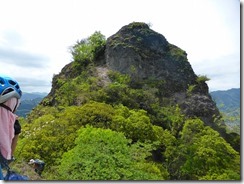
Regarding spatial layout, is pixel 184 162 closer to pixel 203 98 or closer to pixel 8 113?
pixel 203 98

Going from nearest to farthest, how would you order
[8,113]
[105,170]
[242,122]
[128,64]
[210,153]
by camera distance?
[8,113]
[242,122]
[105,170]
[210,153]
[128,64]

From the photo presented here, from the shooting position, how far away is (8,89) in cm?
92

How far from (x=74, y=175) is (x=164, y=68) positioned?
658 centimetres

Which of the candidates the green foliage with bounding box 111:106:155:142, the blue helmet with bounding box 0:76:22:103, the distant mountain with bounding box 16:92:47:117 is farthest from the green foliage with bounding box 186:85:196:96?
the blue helmet with bounding box 0:76:22:103

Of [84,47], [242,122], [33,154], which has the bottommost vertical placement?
[33,154]

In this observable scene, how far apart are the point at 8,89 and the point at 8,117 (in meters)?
0.08

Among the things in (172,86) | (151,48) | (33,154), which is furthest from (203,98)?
(33,154)

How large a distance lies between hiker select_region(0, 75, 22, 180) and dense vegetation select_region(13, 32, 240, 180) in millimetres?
1478

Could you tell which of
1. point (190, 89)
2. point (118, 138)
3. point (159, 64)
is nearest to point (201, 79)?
point (190, 89)

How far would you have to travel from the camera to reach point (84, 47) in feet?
30.1

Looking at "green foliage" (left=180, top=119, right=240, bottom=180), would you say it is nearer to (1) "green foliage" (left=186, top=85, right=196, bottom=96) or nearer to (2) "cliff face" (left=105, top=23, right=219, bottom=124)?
(2) "cliff face" (left=105, top=23, right=219, bottom=124)

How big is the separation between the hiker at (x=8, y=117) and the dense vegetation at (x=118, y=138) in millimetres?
1478

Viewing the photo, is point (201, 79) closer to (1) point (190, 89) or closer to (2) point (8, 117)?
(1) point (190, 89)

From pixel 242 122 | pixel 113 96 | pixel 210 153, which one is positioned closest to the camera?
pixel 242 122
